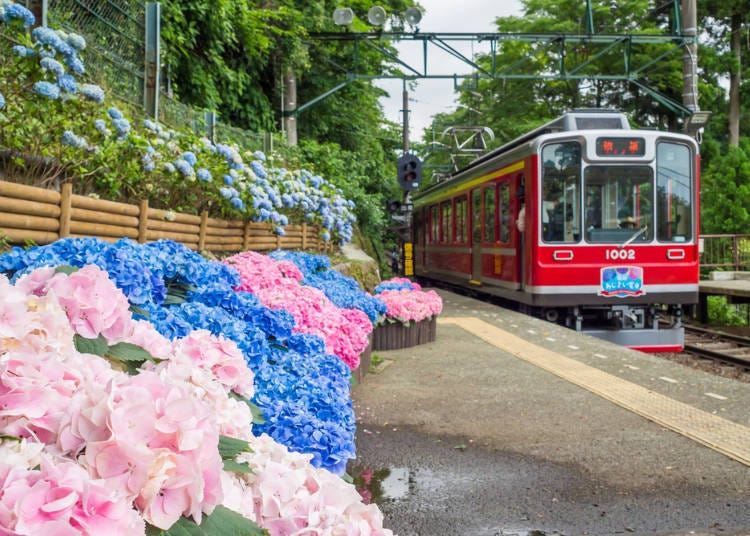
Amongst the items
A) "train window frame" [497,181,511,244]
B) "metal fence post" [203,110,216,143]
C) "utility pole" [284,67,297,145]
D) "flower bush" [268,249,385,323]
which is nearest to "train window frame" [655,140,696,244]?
"train window frame" [497,181,511,244]

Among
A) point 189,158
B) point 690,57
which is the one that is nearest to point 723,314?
point 690,57

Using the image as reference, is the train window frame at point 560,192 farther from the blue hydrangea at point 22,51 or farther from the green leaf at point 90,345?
the green leaf at point 90,345

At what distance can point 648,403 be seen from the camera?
5699mm

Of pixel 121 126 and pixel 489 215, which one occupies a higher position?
pixel 121 126

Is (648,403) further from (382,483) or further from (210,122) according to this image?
(210,122)

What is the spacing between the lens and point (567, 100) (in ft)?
93.4

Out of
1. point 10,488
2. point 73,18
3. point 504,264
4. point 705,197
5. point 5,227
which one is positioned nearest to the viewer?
point 10,488

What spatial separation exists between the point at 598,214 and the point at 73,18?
7285 millimetres

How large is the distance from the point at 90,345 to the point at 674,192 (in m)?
10.4

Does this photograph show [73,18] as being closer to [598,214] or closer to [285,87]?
[598,214]

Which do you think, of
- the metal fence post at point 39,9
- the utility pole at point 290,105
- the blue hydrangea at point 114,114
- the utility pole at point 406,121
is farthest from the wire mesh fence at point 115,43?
the utility pole at point 406,121

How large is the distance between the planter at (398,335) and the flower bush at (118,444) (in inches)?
247

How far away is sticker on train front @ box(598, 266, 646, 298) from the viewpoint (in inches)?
422

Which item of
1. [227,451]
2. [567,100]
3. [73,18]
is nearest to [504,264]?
[73,18]
